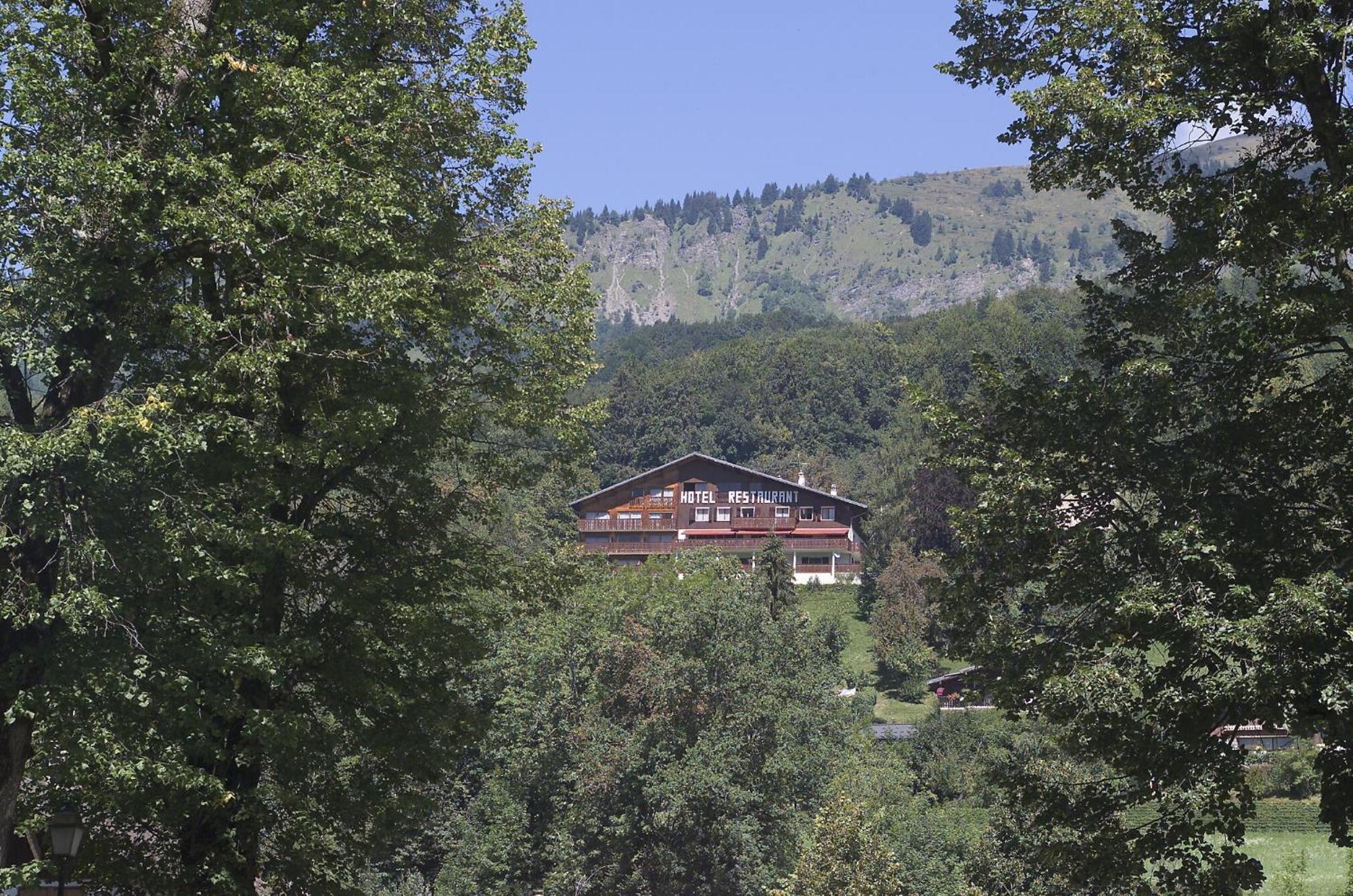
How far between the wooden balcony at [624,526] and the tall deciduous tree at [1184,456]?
265 ft

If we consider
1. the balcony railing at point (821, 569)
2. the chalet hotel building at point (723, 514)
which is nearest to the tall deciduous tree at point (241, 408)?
the chalet hotel building at point (723, 514)

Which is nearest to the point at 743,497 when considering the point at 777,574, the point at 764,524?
the point at 764,524

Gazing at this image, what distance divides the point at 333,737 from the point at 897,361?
13089 cm

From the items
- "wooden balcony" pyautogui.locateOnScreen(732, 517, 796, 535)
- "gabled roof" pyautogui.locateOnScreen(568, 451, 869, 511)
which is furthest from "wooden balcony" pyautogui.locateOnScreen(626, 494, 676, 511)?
"wooden balcony" pyautogui.locateOnScreen(732, 517, 796, 535)

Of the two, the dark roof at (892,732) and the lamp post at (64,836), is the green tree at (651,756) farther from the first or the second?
the lamp post at (64,836)

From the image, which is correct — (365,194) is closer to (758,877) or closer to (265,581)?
(265,581)

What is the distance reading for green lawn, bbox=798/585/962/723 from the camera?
6278 cm

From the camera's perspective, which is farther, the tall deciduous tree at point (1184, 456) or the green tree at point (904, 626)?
the green tree at point (904, 626)

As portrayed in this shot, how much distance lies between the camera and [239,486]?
42.6ft

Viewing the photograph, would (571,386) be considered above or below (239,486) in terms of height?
above

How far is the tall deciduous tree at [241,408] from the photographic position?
11102mm

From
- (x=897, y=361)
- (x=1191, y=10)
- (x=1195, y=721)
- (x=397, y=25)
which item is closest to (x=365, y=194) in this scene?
(x=397, y=25)

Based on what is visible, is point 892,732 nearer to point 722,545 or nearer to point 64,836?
point 722,545

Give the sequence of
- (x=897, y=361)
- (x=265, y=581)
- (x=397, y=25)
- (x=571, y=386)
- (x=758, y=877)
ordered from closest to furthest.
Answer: (x=265, y=581), (x=397, y=25), (x=571, y=386), (x=758, y=877), (x=897, y=361)
